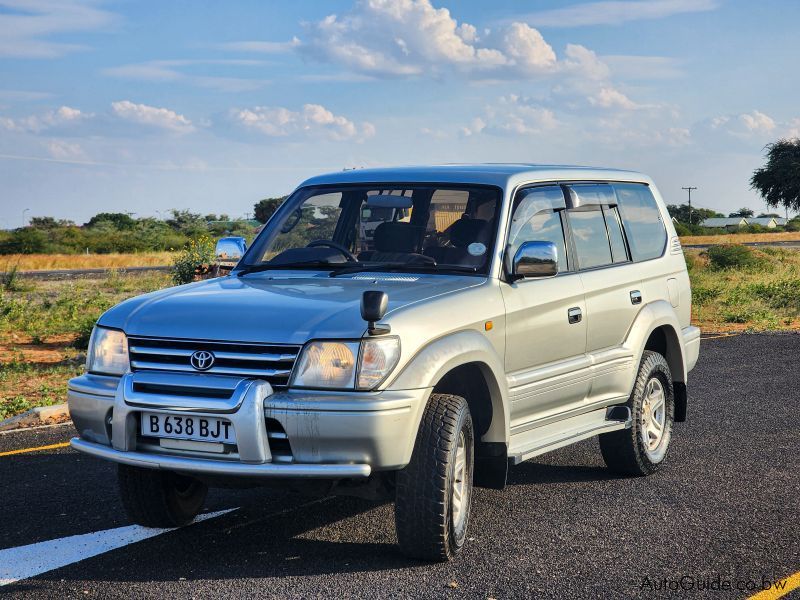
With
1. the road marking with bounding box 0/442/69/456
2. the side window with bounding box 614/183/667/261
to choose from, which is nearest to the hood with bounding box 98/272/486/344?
the side window with bounding box 614/183/667/261

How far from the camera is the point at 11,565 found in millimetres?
5188

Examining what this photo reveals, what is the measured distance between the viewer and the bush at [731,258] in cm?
3951

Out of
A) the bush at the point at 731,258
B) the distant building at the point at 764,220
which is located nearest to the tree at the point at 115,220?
the bush at the point at 731,258

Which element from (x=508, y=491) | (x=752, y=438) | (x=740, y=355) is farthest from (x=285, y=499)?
(x=740, y=355)

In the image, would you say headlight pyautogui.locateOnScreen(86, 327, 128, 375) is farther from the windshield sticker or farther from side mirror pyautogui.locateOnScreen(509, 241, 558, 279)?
side mirror pyautogui.locateOnScreen(509, 241, 558, 279)

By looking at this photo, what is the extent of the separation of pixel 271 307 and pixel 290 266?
3.98 ft

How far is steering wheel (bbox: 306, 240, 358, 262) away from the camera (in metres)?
6.26

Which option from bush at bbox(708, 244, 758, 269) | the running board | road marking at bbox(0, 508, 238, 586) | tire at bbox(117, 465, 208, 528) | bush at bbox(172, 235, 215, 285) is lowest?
bush at bbox(708, 244, 758, 269)

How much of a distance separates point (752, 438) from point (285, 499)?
409 centimetres

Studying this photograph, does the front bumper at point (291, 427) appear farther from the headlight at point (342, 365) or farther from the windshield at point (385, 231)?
the windshield at point (385, 231)

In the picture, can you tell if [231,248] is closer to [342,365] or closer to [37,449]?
[342,365]

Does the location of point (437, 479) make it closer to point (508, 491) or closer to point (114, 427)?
point (114, 427)

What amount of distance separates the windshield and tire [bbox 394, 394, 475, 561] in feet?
3.69

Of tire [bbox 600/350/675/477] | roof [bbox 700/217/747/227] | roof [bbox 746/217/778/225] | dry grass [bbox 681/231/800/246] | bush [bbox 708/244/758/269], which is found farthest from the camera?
roof [bbox 746/217/778/225]
